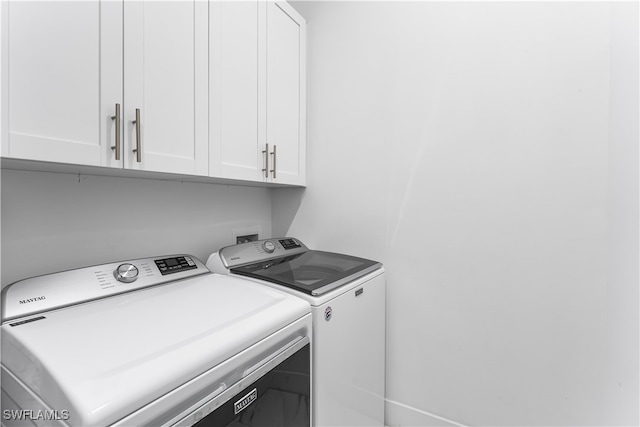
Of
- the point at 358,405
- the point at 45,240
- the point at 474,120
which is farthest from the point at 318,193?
the point at 45,240

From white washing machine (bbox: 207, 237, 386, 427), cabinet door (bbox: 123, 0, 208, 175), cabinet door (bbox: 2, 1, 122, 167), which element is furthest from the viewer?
white washing machine (bbox: 207, 237, 386, 427)

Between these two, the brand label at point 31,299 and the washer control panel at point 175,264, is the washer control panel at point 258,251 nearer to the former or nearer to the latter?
the washer control panel at point 175,264

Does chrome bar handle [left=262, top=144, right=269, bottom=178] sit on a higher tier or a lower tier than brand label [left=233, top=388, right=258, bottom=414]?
higher

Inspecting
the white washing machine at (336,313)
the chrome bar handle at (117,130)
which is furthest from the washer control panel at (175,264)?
the chrome bar handle at (117,130)

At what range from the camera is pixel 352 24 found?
1.71 metres

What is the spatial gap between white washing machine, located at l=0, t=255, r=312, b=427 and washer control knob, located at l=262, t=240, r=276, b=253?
427 millimetres

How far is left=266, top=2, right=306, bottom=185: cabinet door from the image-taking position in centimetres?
156

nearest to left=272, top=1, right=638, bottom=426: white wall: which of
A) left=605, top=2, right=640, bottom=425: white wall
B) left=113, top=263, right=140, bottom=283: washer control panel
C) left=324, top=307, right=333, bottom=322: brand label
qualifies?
left=605, top=2, right=640, bottom=425: white wall

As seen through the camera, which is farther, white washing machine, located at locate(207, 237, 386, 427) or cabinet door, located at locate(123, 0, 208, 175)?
white washing machine, located at locate(207, 237, 386, 427)

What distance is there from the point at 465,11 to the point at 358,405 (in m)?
1.83

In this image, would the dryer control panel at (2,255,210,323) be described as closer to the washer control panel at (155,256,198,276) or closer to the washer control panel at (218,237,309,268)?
the washer control panel at (155,256,198,276)

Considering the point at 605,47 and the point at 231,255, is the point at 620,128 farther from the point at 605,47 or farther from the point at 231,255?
the point at 231,255

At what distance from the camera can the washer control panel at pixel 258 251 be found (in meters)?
1.41

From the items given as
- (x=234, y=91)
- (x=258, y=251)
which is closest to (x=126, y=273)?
(x=258, y=251)
